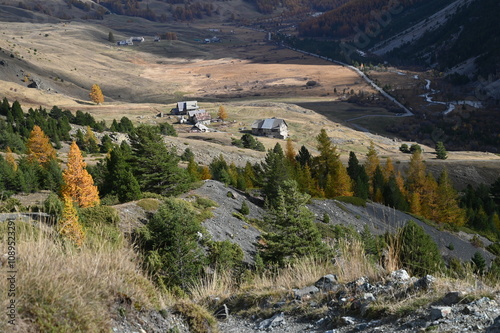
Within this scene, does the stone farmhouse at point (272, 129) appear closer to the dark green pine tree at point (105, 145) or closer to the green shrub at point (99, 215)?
the dark green pine tree at point (105, 145)

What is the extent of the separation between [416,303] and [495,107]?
174m

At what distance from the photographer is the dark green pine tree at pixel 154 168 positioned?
39469mm

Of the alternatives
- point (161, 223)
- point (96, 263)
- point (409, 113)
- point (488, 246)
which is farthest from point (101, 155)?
point (409, 113)

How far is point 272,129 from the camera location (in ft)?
386

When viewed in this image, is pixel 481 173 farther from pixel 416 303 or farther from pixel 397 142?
pixel 416 303

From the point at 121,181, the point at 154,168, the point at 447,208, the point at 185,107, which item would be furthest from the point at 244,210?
the point at 185,107

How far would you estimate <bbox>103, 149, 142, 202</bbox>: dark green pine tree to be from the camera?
34.8 m

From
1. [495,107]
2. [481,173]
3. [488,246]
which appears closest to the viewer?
[488,246]

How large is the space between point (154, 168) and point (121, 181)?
3.73 m

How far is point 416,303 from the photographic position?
663 centimetres

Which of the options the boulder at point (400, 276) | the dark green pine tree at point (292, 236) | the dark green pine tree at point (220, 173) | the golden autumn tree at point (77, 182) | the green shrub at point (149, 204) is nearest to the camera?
the boulder at point (400, 276)

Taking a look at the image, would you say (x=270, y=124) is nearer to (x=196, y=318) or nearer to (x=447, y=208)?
(x=447, y=208)

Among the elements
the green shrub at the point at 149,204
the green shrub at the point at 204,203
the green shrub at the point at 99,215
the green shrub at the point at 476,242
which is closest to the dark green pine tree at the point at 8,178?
the green shrub at the point at 204,203

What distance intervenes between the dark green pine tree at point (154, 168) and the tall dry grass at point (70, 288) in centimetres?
3190
